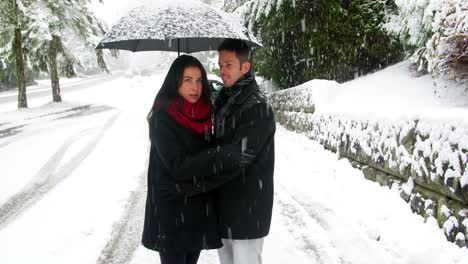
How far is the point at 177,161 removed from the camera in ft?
7.33

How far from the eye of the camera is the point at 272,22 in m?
11.4

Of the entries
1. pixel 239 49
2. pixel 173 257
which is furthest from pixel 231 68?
pixel 173 257

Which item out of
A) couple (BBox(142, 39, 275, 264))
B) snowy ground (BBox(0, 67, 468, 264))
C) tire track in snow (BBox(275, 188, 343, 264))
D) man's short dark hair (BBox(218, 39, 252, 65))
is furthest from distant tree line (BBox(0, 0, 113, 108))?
couple (BBox(142, 39, 275, 264))

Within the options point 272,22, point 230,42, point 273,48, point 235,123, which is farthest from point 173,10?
point 273,48

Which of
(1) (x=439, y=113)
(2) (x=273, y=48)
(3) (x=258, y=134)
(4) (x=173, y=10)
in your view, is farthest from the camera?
(2) (x=273, y=48)

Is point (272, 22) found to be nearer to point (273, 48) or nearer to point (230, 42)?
point (273, 48)

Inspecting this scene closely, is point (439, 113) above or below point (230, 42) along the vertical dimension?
below

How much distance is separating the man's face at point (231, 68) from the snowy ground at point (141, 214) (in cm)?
227

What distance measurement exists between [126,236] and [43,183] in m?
3.26

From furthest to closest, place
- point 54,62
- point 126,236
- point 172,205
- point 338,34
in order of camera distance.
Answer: point 54,62, point 338,34, point 126,236, point 172,205

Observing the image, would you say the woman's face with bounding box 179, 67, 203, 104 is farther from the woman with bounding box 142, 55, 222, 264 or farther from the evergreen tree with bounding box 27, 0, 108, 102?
the evergreen tree with bounding box 27, 0, 108, 102

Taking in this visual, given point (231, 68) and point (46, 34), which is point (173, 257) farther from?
point (46, 34)

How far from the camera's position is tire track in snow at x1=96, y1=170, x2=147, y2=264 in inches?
162

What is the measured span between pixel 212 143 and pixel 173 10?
98 centimetres
